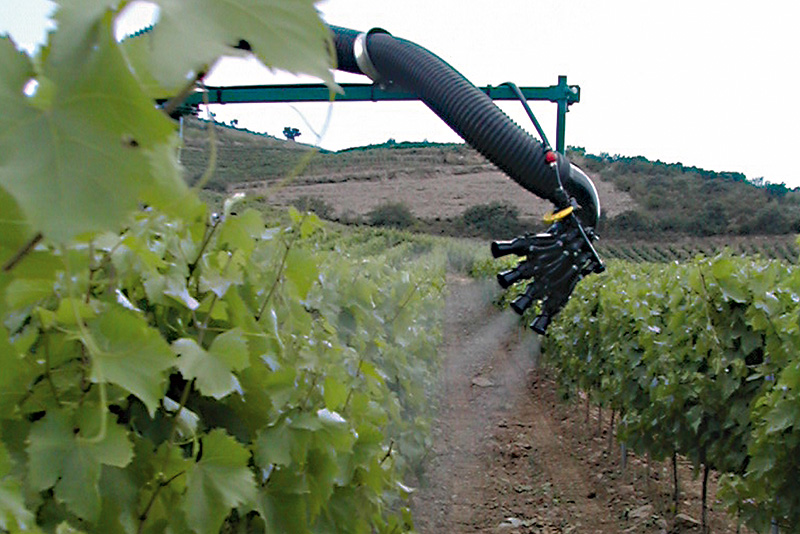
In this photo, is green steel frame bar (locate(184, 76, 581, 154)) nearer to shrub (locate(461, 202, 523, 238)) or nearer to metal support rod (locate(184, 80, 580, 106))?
metal support rod (locate(184, 80, 580, 106))

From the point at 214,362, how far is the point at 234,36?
842 millimetres

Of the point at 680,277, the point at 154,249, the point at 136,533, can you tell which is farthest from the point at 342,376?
the point at 680,277

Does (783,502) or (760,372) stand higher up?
(760,372)

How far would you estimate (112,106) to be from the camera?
326 mm

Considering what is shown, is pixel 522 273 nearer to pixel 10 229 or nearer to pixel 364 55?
pixel 364 55

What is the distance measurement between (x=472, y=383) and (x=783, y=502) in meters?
8.29

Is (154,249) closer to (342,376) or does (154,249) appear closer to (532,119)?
(342,376)

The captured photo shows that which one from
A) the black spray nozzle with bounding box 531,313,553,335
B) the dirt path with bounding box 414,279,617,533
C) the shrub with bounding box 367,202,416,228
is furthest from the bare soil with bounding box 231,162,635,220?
the black spray nozzle with bounding box 531,313,553,335

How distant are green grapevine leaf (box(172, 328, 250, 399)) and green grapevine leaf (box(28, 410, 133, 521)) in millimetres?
225

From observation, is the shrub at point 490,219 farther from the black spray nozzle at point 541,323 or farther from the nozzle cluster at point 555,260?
the nozzle cluster at point 555,260

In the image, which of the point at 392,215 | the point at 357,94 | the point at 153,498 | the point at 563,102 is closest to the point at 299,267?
the point at 153,498

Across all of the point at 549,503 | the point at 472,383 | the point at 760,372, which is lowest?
the point at 472,383

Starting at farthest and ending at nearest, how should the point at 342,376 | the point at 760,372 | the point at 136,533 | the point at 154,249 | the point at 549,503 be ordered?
the point at 549,503
the point at 760,372
the point at 342,376
the point at 154,249
the point at 136,533

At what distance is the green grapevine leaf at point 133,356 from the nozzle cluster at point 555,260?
598cm
